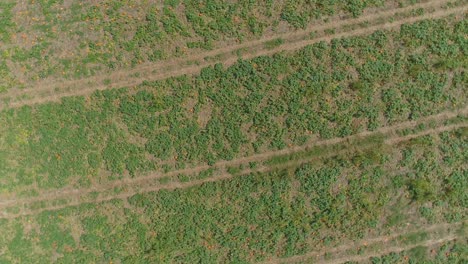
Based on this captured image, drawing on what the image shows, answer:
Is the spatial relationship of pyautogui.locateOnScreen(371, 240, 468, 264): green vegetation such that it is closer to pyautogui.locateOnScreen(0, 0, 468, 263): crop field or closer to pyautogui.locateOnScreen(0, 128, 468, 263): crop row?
pyautogui.locateOnScreen(0, 0, 468, 263): crop field

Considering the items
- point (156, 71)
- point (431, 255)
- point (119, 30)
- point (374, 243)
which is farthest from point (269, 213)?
point (119, 30)

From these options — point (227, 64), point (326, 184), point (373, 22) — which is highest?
point (373, 22)

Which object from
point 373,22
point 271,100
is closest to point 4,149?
point 271,100

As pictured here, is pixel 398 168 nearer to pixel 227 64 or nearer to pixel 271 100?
pixel 271 100

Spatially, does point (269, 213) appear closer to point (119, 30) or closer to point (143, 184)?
point (143, 184)

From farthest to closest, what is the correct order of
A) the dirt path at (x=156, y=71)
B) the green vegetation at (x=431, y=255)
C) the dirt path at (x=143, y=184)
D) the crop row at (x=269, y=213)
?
1. the dirt path at (x=156, y=71)
2. the dirt path at (x=143, y=184)
3. the crop row at (x=269, y=213)
4. the green vegetation at (x=431, y=255)

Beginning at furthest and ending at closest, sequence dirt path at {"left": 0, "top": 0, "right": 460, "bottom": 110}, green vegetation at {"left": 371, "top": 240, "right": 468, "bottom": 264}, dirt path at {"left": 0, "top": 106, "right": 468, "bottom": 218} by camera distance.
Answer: dirt path at {"left": 0, "top": 0, "right": 460, "bottom": 110} → dirt path at {"left": 0, "top": 106, "right": 468, "bottom": 218} → green vegetation at {"left": 371, "top": 240, "right": 468, "bottom": 264}

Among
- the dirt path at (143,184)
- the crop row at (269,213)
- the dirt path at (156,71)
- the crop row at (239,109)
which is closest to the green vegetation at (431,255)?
the crop row at (269,213)

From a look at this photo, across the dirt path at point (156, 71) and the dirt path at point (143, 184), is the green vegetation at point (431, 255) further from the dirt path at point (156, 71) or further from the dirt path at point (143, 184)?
the dirt path at point (156, 71)

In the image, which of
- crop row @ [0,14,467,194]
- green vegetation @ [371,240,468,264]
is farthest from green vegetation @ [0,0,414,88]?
green vegetation @ [371,240,468,264]
